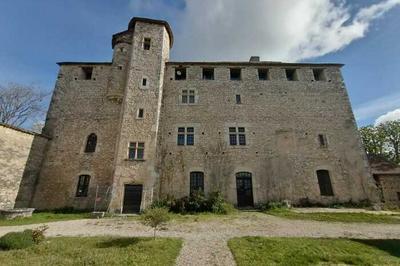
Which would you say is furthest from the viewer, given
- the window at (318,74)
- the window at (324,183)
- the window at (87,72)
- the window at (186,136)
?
the window at (318,74)

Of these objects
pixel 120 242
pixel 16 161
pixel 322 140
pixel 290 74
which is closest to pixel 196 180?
pixel 120 242

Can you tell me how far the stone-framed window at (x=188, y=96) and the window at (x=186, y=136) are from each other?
2335 millimetres

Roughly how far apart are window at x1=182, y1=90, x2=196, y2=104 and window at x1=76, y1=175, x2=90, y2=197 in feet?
29.4

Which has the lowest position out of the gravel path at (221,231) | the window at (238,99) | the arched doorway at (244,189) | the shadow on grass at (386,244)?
the shadow on grass at (386,244)

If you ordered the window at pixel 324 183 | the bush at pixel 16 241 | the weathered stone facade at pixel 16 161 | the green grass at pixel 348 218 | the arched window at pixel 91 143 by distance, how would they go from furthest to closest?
the arched window at pixel 91 143 < the window at pixel 324 183 < the weathered stone facade at pixel 16 161 < the green grass at pixel 348 218 < the bush at pixel 16 241

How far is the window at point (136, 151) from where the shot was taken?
13.6 metres

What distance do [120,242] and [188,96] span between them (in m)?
12.3

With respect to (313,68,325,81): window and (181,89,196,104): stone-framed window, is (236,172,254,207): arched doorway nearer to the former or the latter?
(181,89,196,104): stone-framed window

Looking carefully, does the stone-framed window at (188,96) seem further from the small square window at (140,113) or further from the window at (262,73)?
the window at (262,73)

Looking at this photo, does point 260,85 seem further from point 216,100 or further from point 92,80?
point 92,80

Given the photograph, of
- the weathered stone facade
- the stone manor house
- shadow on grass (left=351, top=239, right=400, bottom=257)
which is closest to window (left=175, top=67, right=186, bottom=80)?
the stone manor house

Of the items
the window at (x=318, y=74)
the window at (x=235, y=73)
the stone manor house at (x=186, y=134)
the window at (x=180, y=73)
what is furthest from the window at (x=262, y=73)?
the window at (x=180, y=73)

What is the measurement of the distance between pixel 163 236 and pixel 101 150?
10.4 m

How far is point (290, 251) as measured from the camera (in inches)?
205
